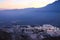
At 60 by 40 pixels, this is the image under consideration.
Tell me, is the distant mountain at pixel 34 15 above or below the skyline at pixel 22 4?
below

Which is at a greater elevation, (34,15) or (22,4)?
(22,4)

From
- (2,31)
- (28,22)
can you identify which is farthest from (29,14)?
(2,31)

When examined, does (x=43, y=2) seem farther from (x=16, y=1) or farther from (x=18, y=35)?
(x=18, y=35)

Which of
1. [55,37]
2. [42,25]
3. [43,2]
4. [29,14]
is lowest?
[55,37]

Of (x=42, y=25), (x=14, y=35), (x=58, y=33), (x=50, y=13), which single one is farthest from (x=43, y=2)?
(x=14, y=35)

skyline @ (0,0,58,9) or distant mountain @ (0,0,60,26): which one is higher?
skyline @ (0,0,58,9)

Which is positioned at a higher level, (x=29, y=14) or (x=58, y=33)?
(x=29, y=14)

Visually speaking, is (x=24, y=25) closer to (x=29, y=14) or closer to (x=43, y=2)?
(x=29, y=14)

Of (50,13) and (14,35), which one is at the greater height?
(50,13)

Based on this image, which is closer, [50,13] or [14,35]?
[14,35]
